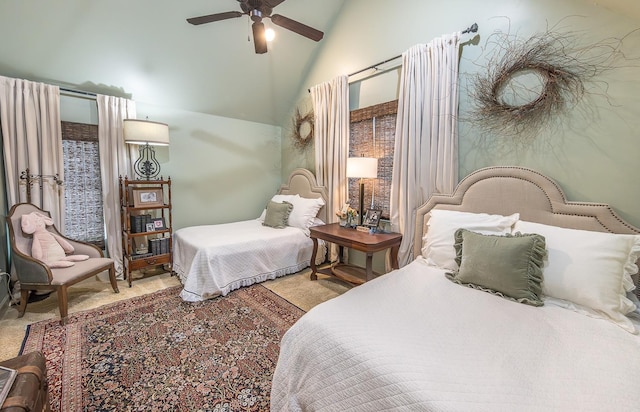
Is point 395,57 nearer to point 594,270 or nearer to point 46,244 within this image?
point 594,270

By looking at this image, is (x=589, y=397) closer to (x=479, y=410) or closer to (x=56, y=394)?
(x=479, y=410)

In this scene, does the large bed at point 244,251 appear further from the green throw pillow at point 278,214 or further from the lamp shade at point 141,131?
the lamp shade at point 141,131

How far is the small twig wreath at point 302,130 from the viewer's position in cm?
409

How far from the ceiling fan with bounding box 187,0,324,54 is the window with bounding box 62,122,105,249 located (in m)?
2.03

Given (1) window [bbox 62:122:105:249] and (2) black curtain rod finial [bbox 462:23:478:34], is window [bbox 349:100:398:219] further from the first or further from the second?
(1) window [bbox 62:122:105:249]

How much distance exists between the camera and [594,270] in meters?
1.52

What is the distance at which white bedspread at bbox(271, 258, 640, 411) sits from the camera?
93 cm

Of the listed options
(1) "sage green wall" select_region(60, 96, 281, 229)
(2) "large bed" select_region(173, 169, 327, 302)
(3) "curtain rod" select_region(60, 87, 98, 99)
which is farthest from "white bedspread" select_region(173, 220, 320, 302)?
(3) "curtain rod" select_region(60, 87, 98, 99)

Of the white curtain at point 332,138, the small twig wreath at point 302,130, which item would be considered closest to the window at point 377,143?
the white curtain at point 332,138

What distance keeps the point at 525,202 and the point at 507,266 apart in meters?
0.69

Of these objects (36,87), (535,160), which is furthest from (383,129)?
(36,87)

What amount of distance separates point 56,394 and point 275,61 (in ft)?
12.6

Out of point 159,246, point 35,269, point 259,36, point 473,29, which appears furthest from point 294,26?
point 35,269

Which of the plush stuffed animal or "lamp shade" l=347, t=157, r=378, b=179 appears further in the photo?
"lamp shade" l=347, t=157, r=378, b=179
